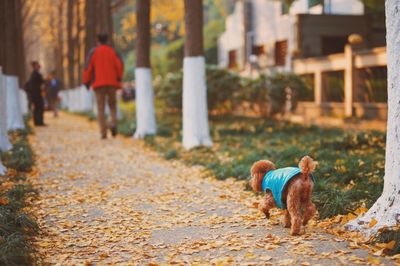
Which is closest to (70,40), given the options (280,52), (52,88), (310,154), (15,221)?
(52,88)

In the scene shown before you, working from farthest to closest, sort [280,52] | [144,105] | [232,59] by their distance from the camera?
[232,59] < [280,52] < [144,105]

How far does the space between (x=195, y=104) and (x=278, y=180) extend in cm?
623

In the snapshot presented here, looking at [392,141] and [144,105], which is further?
[144,105]

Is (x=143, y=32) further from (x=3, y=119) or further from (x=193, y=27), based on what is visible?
(x=3, y=119)

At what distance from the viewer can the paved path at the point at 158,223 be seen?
4.52 m

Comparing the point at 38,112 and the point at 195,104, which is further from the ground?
the point at 195,104

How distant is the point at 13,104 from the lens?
14883 millimetres

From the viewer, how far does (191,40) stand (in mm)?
11125

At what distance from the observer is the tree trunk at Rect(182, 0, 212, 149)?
11.1 meters

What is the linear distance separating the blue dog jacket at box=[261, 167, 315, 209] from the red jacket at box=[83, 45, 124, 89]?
27.4 ft

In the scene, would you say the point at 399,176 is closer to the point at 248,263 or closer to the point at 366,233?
the point at 366,233

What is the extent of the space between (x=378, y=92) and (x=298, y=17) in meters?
6.72

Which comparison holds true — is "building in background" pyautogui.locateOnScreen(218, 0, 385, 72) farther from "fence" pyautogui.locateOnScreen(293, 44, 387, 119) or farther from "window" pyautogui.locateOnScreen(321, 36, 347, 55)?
"fence" pyautogui.locateOnScreen(293, 44, 387, 119)

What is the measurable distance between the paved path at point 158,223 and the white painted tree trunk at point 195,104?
57.2 inches
